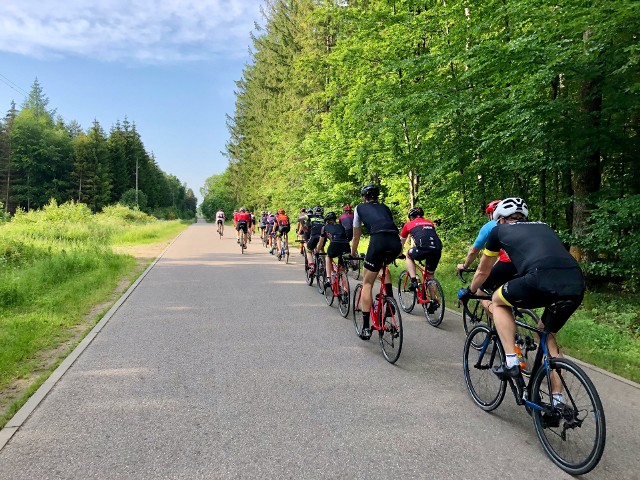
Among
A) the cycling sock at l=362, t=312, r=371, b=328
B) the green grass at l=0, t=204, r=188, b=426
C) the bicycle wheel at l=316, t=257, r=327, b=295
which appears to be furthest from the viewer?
the bicycle wheel at l=316, t=257, r=327, b=295

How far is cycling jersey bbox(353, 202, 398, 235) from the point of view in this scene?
5461 millimetres

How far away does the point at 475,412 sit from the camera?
3.90 metres

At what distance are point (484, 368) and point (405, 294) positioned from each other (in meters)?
4.45

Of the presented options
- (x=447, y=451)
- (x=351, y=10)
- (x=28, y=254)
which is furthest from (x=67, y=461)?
(x=351, y=10)

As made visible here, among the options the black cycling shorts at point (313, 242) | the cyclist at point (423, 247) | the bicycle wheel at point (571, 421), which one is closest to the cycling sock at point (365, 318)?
the cyclist at point (423, 247)

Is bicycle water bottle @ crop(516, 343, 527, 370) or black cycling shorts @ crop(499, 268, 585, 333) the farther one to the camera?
bicycle water bottle @ crop(516, 343, 527, 370)

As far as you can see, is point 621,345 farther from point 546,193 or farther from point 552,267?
point 546,193

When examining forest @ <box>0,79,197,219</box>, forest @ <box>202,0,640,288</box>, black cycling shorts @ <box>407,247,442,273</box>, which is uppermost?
forest @ <box>0,79,197,219</box>

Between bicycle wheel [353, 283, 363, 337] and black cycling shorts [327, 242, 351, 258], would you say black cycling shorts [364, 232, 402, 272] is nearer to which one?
bicycle wheel [353, 283, 363, 337]

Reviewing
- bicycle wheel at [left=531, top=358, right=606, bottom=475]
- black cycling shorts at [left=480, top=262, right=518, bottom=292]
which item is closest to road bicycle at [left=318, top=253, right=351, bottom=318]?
black cycling shorts at [left=480, top=262, right=518, bottom=292]

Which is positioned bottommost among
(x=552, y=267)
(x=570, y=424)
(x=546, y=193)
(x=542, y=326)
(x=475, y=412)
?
(x=475, y=412)

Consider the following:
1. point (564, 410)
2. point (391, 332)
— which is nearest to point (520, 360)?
point (564, 410)

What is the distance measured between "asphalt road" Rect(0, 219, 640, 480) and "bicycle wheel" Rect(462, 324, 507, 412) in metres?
0.14

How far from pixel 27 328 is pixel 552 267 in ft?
23.8
